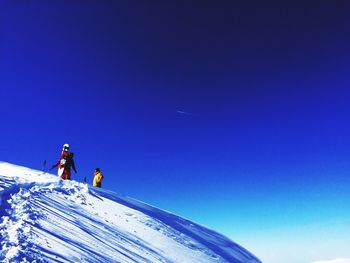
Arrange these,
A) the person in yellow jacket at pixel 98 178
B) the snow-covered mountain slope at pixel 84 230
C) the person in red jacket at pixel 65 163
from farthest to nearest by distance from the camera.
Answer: the person in yellow jacket at pixel 98 178 → the person in red jacket at pixel 65 163 → the snow-covered mountain slope at pixel 84 230

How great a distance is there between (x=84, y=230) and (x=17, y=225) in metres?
2.23

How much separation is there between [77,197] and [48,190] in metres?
1.21

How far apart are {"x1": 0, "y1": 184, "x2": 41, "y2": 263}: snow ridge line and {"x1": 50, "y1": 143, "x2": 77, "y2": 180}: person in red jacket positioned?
648cm

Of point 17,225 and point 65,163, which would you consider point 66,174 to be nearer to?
point 65,163

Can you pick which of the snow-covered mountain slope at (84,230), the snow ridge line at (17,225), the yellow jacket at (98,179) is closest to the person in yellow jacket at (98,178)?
the yellow jacket at (98,179)

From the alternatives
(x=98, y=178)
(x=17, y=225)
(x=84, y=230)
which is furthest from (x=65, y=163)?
(x=17, y=225)

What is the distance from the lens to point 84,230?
31.0ft

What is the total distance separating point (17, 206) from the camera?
912 cm

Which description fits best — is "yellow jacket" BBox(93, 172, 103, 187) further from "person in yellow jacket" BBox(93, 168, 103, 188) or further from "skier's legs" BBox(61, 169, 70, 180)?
"skier's legs" BBox(61, 169, 70, 180)

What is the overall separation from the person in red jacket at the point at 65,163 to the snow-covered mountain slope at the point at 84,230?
228cm

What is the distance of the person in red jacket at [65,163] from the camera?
17.5m

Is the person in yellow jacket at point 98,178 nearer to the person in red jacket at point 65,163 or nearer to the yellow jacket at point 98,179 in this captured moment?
the yellow jacket at point 98,179

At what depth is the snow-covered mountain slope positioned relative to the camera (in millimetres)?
7086

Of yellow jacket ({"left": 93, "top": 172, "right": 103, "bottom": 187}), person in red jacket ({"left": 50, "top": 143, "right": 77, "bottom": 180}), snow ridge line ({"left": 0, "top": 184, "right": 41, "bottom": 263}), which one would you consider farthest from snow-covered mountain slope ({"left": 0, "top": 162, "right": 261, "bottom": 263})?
yellow jacket ({"left": 93, "top": 172, "right": 103, "bottom": 187})
